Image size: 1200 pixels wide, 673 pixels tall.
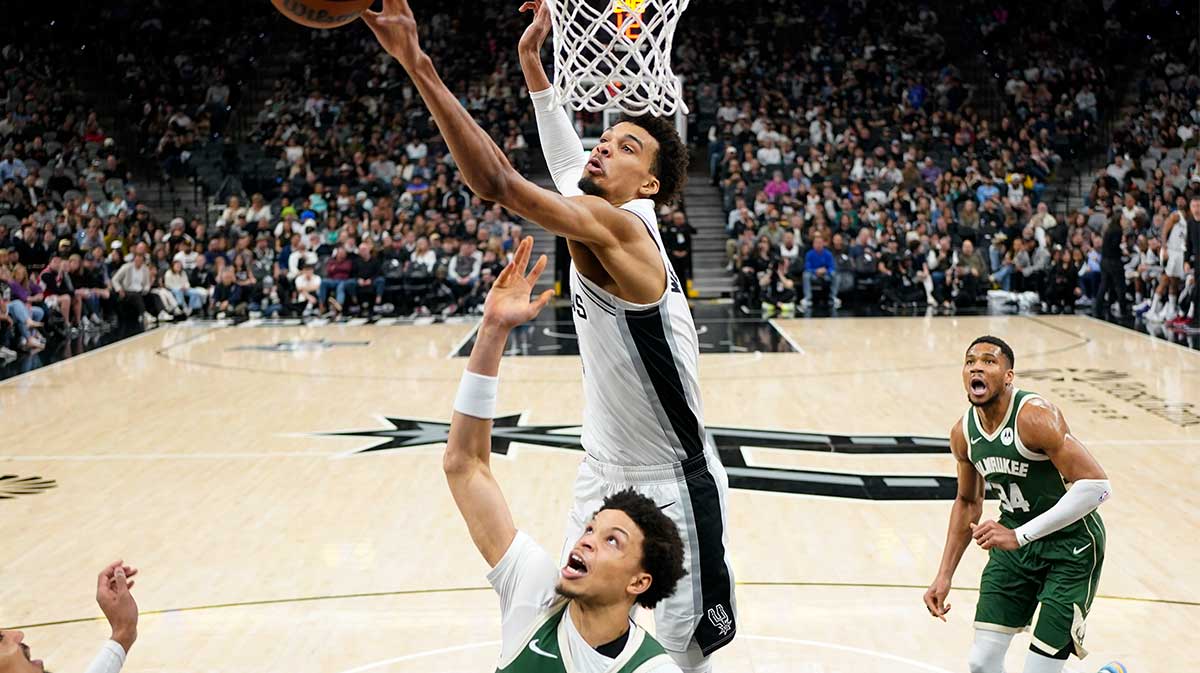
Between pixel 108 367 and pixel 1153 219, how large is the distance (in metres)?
14.6

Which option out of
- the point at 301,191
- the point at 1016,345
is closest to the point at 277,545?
the point at 1016,345

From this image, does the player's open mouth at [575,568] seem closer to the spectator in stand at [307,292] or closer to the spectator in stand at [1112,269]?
the spectator in stand at [1112,269]

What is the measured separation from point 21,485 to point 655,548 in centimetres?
696

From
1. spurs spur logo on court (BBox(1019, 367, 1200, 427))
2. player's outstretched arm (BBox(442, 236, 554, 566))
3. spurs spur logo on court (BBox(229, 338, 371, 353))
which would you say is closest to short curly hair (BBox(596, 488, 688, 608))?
player's outstretched arm (BBox(442, 236, 554, 566))

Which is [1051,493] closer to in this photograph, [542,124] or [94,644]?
[542,124]

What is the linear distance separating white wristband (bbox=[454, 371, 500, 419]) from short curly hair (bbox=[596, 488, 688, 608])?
37cm

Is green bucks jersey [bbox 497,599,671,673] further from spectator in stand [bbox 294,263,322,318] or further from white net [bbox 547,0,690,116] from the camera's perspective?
spectator in stand [bbox 294,263,322,318]

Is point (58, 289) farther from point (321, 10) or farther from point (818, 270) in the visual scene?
point (321, 10)

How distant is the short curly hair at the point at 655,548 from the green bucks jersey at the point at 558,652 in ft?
0.33

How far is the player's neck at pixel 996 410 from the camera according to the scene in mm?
4508

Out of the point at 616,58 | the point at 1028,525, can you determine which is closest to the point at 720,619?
the point at 1028,525

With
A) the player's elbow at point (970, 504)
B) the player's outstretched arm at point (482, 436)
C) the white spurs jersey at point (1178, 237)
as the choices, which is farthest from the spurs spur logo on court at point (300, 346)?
the player's outstretched arm at point (482, 436)

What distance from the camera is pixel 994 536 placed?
4219 millimetres

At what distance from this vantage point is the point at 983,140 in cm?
2336
